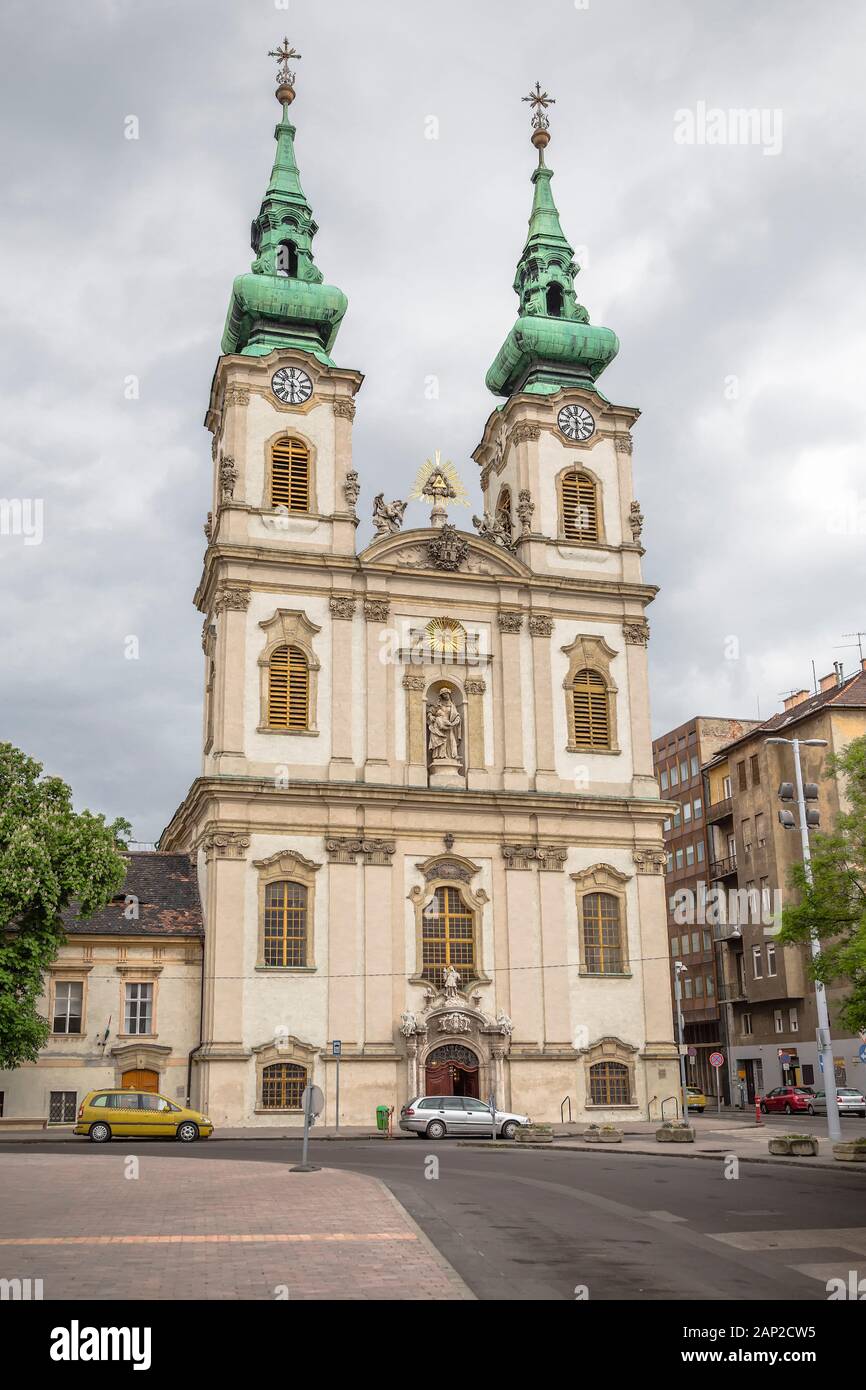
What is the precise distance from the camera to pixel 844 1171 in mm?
25578

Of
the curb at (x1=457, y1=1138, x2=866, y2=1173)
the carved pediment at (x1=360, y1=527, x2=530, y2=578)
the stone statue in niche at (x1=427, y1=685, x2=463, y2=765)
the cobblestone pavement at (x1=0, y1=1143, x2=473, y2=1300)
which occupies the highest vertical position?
the carved pediment at (x1=360, y1=527, x2=530, y2=578)

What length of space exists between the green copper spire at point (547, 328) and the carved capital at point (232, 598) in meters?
16.1

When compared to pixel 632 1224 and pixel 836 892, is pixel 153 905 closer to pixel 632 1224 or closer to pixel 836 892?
pixel 836 892

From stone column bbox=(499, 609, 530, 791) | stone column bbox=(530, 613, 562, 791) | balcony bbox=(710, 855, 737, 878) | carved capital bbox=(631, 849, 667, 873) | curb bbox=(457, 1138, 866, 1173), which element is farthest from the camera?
balcony bbox=(710, 855, 737, 878)

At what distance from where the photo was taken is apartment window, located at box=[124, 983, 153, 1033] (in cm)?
4453

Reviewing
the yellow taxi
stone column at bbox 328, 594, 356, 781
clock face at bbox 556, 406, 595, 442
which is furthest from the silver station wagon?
clock face at bbox 556, 406, 595, 442

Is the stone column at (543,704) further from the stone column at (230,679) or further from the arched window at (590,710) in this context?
the stone column at (230,679)

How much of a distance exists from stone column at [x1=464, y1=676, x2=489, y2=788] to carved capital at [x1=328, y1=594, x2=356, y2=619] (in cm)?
499

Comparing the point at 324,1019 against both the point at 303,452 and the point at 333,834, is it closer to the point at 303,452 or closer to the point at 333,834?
the point at 333,834

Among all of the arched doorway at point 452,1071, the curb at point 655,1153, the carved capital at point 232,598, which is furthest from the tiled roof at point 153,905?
the curb at point 655,1153

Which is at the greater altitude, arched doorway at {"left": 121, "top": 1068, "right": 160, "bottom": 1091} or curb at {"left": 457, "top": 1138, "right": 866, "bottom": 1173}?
arched doorway at {"left": 121, "top": 1068, "right": 160, "bottom": 1091}

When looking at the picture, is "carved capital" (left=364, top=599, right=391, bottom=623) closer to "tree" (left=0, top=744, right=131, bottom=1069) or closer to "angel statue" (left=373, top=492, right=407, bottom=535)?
"angel statue" (left=373, top=492, right=407, bottom=535)

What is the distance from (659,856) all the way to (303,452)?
1979 centimetres

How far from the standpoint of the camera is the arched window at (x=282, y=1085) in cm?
4372
